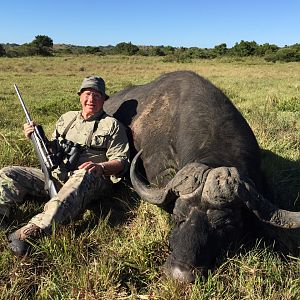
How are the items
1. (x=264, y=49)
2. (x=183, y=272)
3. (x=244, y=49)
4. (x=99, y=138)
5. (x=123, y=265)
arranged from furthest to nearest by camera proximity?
(x=244, y=49)
(x=264, y=49)
(x=99, y=138)
(x=123, y=265)
(x=183, y=272)

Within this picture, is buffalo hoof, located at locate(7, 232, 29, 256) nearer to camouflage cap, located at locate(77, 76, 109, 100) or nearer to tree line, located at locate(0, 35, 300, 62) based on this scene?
camouflage cap, located at locate(77, 76, 109, 100)

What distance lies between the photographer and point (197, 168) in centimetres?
346

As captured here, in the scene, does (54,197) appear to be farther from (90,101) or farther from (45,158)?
(90,101)

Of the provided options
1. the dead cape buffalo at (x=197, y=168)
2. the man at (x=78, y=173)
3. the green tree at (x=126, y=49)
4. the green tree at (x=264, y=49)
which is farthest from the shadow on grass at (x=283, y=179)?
the green tree at (x=126, y=49)

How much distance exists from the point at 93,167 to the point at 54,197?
1.78 ft

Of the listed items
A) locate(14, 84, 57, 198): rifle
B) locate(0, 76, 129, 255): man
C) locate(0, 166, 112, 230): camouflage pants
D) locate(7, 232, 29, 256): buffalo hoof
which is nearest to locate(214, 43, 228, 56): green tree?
locate(0, 76, 129, 255): man

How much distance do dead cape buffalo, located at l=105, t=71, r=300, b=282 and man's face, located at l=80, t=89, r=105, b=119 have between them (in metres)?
0.87

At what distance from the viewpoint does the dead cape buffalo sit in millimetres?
3244

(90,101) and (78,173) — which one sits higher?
(90,101)

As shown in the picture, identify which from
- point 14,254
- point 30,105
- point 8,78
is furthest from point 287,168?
point 8,78

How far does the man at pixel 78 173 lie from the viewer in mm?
3787

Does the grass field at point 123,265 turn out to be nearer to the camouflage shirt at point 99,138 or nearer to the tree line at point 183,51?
the camouflage shirt at point 99,138

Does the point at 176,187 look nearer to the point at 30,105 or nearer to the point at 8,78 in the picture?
the point at 30,105

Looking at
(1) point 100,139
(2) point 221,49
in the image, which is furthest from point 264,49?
(1) point 100,139
